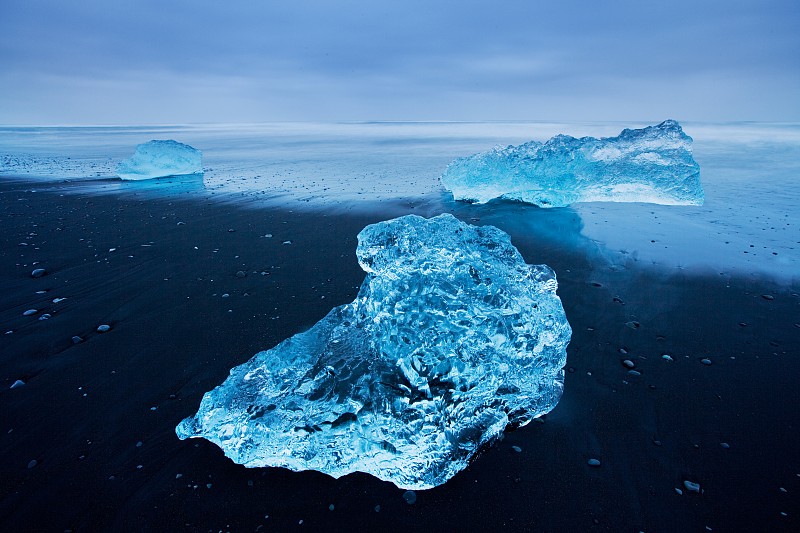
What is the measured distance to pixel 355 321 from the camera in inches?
120

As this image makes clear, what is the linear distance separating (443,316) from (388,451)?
2.97 feet

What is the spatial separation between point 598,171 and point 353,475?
26.0 ft

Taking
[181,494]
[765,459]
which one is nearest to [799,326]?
[765,459]

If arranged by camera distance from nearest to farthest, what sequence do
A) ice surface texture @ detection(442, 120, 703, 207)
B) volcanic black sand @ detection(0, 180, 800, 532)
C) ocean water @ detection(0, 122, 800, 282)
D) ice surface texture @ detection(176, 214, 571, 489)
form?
volcanic black sand @ detection(0, 180, 800, 532)
ice surface texture @ detection(176, 214, 571, 489)
ocean water @ detection(0, 122, 800, 282)
ice surface texture @ detection(442, 120, 703, 207)

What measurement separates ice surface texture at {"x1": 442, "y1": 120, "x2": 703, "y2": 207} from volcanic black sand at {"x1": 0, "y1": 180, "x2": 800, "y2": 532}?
324 centimetres

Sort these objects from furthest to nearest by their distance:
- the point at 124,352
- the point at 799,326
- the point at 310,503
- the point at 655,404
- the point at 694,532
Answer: the point at 799,326 → the point at 124,352 → the point at 655,404 → the point at 310,503 → the point at 694,532

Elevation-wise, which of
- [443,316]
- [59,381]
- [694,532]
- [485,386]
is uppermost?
[443,316]

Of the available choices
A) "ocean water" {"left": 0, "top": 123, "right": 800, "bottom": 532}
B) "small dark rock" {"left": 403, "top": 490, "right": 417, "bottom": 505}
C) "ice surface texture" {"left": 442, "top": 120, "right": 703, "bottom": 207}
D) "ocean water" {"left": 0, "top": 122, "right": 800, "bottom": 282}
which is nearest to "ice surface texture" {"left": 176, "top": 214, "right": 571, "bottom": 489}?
"small dark rock" {"left": 403, "top": 490, "right": 417, "bottom": 505}

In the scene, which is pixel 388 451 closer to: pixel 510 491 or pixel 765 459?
pixel 510 491

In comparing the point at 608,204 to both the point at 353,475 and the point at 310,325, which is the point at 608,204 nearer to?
the point at 310,325

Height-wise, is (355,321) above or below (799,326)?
above

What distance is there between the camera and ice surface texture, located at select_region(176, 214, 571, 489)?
2305 mm

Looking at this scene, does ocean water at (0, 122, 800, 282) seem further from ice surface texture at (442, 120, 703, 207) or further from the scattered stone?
the scattered stone

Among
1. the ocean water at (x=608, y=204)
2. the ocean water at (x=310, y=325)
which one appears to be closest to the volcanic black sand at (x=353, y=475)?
the ocean water at (x=310, y=325)
